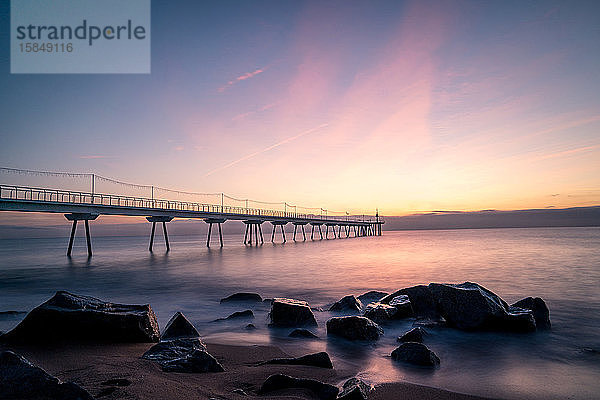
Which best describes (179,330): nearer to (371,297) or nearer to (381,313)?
(381,313)

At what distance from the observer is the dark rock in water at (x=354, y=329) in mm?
7500

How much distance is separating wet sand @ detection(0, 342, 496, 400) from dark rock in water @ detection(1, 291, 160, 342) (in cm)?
24

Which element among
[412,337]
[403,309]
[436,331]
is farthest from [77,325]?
[403,309]

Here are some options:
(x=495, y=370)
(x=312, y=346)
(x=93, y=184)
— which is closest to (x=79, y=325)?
(x=312, y=346)

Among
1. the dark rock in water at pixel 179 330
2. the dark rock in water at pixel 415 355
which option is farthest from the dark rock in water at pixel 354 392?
the dark rock in water at pixel 179 330

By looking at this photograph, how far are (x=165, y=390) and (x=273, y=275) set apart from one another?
20.1 meters

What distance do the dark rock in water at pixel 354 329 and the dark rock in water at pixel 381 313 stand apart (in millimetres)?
1118

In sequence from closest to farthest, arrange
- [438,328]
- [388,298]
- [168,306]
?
1. [438,328]
2. [388,298]
3. [168,306]

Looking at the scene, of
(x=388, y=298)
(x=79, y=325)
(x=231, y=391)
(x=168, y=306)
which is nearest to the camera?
(x=231, y=391)

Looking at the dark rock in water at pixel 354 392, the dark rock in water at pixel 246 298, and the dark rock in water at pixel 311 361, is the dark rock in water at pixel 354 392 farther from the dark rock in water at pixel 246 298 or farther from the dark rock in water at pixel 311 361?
the dark rock in water at pixel 246 298

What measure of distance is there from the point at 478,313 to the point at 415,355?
9.66ft

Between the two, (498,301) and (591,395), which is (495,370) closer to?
(591,395)

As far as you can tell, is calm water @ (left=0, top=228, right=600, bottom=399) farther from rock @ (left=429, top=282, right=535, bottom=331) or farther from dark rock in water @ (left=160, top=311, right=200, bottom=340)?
dark rock in water @ (left=160, top=311, right=200, bottom=340)

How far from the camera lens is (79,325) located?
5754 millimetres
